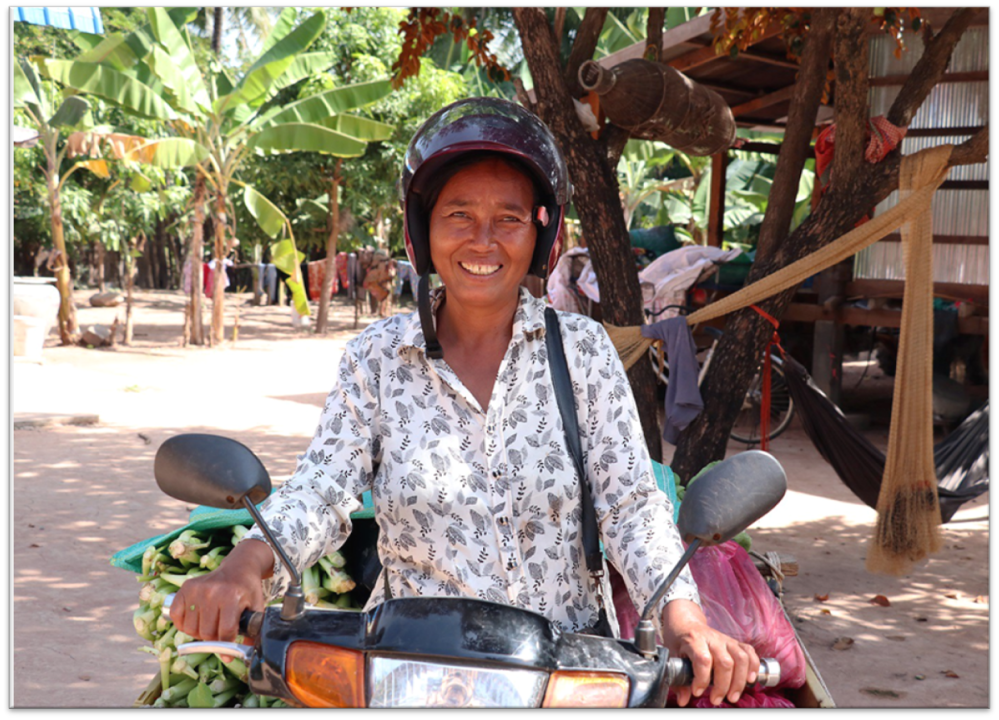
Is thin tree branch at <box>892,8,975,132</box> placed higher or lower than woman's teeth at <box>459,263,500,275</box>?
higher

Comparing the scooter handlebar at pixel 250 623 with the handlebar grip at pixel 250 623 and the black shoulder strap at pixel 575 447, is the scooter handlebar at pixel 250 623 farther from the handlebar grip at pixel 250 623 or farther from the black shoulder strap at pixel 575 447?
the black shoulder strap at pixel 575 447

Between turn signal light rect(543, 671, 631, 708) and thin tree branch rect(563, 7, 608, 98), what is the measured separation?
4094mm

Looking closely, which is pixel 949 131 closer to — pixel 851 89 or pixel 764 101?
pixel 851 89

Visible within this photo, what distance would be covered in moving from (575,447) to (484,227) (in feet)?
1.45

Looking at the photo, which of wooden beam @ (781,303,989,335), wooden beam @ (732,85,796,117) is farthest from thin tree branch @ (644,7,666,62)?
wooden beam @ (732,85,796,117)

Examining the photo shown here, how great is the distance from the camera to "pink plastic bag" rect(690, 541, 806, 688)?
245 cm

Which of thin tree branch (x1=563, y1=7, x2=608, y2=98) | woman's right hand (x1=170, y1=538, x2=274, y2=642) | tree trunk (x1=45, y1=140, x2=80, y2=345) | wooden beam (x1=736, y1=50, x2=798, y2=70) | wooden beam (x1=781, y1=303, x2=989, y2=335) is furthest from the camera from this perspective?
tree trunk (x1=45, y1=140, x2=80, y2=345)

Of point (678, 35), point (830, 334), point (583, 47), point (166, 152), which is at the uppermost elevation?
point (678, 35)

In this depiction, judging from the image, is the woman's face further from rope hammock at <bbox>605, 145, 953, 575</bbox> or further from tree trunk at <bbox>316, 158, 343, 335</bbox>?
tree trunk at <bbox>316, 158, 343, 335</bbox>

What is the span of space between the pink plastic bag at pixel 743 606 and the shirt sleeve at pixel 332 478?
129 cm

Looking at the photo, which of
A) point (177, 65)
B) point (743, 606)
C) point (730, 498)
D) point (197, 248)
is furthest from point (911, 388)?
point (197, 248)

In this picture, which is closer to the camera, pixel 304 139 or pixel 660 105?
pixel 660 105

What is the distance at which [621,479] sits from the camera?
163 centimetres

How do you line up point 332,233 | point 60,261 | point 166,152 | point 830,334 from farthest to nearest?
point 332,233 → point 60,261 → point 166,152 → point 830,334
